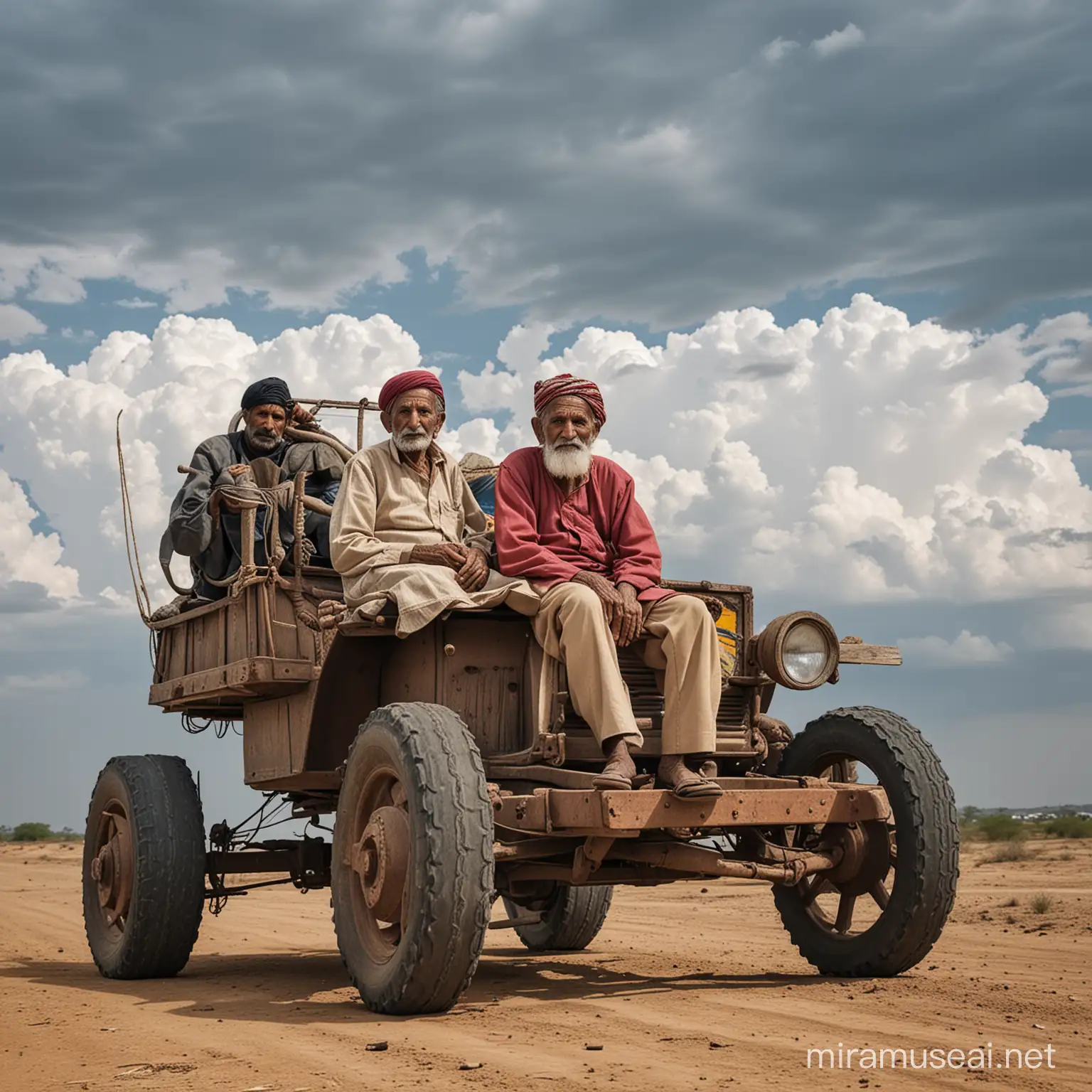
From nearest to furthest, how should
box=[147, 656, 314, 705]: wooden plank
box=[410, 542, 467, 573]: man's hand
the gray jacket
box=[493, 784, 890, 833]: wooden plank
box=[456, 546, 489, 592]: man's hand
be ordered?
box=[493, 784, 890, 833]: wooden plank, box=[456, 546, 489, 592]: man's hand, box=[410, 542, 467, 573]: man's hand, box=[147, 656, 314, 705]: wooden plank, the gray jacket

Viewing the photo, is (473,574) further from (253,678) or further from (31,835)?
(31,835)

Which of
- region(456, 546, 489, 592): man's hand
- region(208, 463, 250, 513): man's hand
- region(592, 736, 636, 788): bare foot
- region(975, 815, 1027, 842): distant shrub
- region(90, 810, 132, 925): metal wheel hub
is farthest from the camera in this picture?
region(975, 815, 1027, 842): distant shrub

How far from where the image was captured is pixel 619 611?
22.1 feet

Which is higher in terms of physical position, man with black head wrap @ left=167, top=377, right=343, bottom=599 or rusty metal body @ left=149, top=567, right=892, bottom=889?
man with black head wrap @ left=167, top=377, right=343, bottom=599

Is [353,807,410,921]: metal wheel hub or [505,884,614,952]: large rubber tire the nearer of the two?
[353,807,410,921]: metal wheel hub

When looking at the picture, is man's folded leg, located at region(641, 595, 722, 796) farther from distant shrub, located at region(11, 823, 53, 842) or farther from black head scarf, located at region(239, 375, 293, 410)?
distant shrub, located at region(11, 823, 53, 842)

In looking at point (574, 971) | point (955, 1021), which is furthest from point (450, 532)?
point (955, 1021)

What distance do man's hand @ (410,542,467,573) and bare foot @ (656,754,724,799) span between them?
4.37 ft

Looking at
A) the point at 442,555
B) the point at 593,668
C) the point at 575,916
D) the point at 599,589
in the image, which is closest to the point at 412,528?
the point at 442,555

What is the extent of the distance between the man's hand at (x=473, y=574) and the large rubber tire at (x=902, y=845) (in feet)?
6.93

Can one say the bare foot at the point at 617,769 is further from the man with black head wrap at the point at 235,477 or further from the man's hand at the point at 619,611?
the man with black head wrap at the point at 235,477

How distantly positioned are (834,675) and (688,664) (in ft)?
3.54

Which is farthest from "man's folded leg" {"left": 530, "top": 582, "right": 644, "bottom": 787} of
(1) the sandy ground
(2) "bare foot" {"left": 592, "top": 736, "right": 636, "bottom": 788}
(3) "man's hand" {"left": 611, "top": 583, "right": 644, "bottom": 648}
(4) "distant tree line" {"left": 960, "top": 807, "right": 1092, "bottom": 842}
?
(4) "distant tree line" {"left": 960, "top": 807, "right": 1092, "bottom": 842}

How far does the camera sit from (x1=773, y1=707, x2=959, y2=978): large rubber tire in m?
7.15
